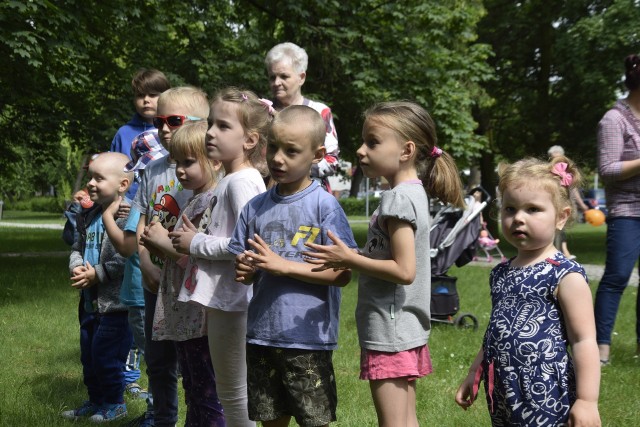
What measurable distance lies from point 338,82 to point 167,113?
1218 centimetres

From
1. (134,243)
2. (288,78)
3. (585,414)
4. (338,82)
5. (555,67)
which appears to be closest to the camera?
(585,414)

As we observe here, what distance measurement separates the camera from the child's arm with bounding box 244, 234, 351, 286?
3.11 m

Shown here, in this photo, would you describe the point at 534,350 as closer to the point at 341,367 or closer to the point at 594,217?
the point at 341,367

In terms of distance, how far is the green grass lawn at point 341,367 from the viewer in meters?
4.91

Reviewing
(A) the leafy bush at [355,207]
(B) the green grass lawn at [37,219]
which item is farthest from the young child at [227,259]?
(A) the leafy bush at [355,207]

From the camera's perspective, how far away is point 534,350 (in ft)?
9.27

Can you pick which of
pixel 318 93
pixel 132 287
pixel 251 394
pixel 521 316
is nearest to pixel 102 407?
pixel 132 287

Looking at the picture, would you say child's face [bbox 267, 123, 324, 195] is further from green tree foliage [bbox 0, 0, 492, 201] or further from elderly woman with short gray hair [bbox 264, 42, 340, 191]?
green tree foliage [bbox 0, 0, 492, 201]

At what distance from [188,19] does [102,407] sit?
1358cm

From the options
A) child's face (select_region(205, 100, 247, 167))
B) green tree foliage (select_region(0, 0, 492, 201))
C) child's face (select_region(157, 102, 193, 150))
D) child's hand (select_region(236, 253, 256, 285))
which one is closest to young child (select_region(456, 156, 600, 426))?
child's hand (select_region(236, 253, 256, 285))

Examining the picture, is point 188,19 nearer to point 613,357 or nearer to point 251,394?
point 613,357

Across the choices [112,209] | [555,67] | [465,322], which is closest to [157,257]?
[112,209]

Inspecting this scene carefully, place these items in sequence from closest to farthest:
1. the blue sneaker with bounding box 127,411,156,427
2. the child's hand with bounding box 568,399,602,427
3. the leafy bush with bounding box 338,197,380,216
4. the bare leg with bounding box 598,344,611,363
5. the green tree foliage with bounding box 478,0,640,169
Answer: the child's hand with bounding box 568,399,602,427 < the blue sneaker with bounding box 127,411,156,427 < the bare leg with bounding box 598,344,611,363 < the green tree foliage with bounding box 478,0,640,169 < the leafy bush with bounding box 338,197,380,216

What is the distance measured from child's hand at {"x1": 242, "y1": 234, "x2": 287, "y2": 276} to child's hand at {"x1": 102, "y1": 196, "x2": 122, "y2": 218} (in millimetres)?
1731
